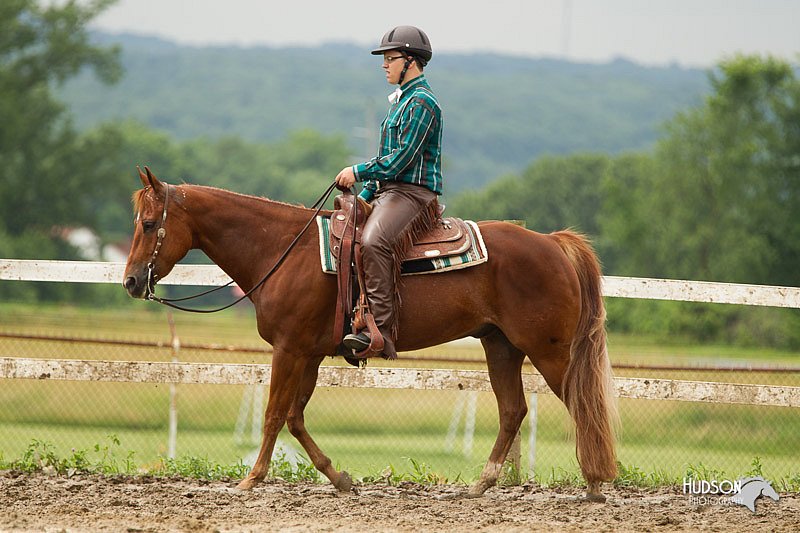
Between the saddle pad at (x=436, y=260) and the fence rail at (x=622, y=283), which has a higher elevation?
the saddle pad at (x=436, y=260)

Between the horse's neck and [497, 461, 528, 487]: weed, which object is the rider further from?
[497, 461, 528, 487]: weed

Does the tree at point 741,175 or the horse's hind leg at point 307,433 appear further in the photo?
the tree at point 741,175

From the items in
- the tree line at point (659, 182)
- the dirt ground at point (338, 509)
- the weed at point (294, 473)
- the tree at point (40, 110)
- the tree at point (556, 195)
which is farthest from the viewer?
the tree at point (556, 195)

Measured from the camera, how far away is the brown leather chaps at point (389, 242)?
6.34 meters

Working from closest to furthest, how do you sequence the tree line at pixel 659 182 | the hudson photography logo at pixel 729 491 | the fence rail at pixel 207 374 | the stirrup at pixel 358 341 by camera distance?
the stirrup at pixel 358 341 < the hudson photography logo at pixel 729 491 < the fence rail at pixel 207 374 < the tree line at pixel 659 182

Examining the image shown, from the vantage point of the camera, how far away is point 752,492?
6660mm

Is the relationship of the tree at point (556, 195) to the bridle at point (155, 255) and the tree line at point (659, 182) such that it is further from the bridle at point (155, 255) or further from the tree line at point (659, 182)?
the bridle at point (155, 255)

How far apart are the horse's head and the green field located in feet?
9.16

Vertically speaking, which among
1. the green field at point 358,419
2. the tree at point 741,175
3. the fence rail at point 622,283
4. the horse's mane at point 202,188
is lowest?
the green field at point 358,419

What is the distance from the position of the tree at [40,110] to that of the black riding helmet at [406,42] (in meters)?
40.2

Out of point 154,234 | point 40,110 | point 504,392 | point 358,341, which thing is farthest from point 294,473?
point 40,110

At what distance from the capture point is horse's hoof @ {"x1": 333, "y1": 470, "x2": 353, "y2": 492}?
6.74 meters

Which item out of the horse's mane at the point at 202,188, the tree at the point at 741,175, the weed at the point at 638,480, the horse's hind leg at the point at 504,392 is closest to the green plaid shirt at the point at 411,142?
the horse's mane at the point at 202,188

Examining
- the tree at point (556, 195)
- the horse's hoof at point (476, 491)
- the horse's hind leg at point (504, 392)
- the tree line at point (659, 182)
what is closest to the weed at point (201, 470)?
the horse's hoof at point (476, 491)
